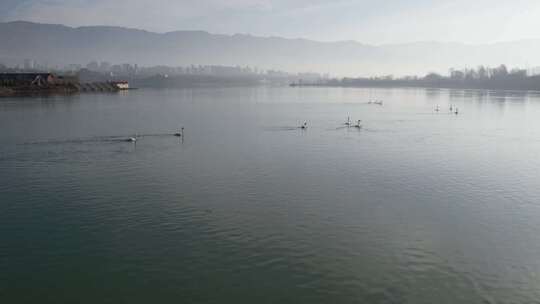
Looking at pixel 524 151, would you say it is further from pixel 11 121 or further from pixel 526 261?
pixel 11 121

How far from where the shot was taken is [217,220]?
45.0 feet

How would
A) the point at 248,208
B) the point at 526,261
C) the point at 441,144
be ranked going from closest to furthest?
the point at 526,261 → the point at 248,208 → the point at 441,144

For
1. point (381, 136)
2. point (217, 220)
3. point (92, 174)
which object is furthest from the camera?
point (381, 136)

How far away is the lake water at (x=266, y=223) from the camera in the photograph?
9.84 metres

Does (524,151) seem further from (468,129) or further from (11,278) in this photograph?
(11,278)

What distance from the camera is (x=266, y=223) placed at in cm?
1356

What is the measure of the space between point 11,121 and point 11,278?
103 ft

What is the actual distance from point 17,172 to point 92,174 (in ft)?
11.6

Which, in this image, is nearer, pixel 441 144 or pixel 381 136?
pixel 441 144

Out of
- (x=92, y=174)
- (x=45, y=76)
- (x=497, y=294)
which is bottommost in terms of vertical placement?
(x=497, y=294)

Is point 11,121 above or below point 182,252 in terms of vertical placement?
above

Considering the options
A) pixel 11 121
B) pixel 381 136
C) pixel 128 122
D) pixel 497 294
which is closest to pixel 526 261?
pixel 497 294

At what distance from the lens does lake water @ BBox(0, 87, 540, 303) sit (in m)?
9.84

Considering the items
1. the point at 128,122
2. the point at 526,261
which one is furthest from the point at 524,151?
the point at 128,122
